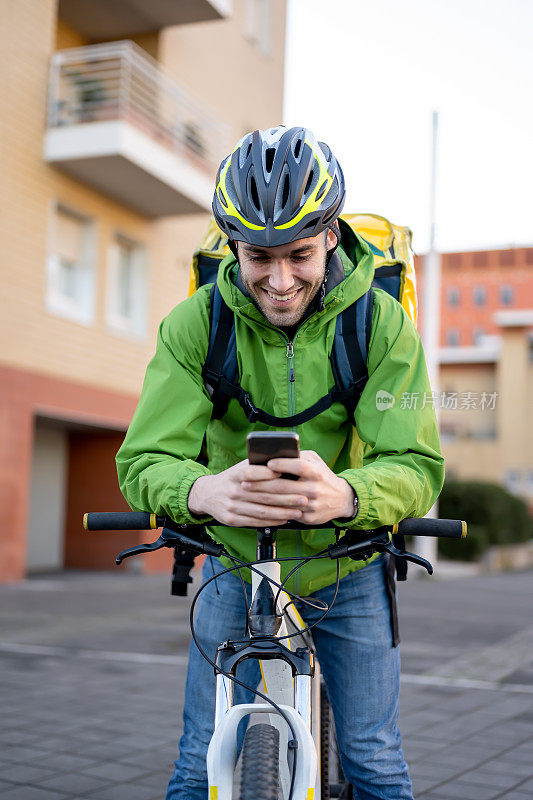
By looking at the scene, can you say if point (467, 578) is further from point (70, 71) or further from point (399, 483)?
point (399, 483)

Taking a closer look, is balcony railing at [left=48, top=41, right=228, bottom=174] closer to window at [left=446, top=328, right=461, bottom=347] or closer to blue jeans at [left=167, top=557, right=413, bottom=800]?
blue jeans at [left=167, top=557, right=413, bottom=800]

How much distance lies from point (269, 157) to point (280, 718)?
1.26 meters

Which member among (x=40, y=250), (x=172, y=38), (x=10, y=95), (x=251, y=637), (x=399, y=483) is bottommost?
(x=251, y=637)

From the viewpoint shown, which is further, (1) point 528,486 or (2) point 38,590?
(1) point 528,486

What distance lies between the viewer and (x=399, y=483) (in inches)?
83.5

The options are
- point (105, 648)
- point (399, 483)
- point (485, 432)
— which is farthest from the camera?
point (485, 432)

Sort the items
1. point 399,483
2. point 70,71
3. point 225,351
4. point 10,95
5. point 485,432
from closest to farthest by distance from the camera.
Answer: point 399,483 < point 225,351 < point 10,95 < point 70,71 < point 485,432

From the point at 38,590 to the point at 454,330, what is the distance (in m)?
62.9

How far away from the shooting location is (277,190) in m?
2.15

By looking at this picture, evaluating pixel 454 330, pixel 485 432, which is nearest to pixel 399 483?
pixel 485 432

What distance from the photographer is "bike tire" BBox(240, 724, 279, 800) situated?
5.76 ft

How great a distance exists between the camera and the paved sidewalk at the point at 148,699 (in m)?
4.33

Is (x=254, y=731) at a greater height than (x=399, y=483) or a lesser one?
lesser

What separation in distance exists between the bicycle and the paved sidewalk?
227 cm
